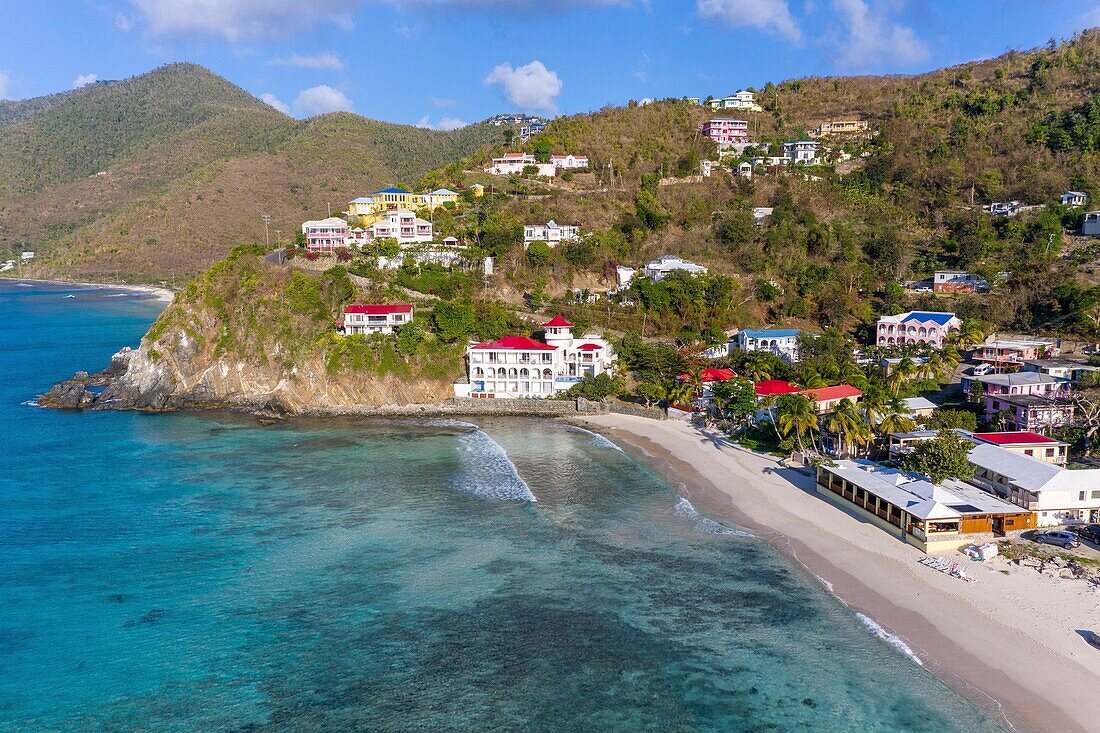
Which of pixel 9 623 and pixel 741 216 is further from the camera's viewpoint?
pixel 741 216

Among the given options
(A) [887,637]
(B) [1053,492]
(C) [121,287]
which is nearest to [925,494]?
(B) [1053,492]

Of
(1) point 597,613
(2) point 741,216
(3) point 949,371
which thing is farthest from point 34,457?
(2) point 741,216

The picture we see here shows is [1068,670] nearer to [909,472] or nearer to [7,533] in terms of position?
[909,472]

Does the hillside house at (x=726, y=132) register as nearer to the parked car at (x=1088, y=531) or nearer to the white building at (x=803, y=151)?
the white building at (x=803, y=151)

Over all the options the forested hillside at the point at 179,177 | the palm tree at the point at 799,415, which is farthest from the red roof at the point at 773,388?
the forested hillside at the point at 179,177

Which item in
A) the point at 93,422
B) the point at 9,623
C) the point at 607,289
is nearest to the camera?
the point at 9,623

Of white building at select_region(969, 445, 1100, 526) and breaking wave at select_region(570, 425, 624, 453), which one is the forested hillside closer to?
breaking wave at select_region(570, 425, 624, 453)

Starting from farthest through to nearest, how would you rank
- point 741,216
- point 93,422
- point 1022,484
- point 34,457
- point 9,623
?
point 741,216, point 93,422, point 34,457, point 1022,484, point 9,623
